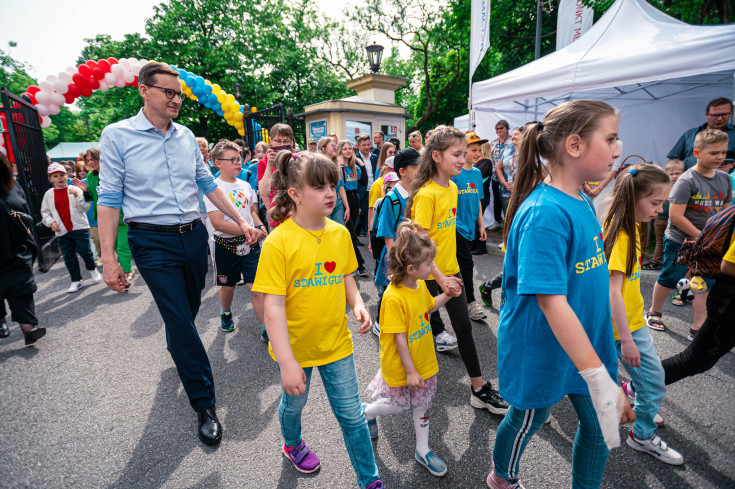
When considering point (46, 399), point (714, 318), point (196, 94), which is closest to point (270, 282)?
point (714, 318)

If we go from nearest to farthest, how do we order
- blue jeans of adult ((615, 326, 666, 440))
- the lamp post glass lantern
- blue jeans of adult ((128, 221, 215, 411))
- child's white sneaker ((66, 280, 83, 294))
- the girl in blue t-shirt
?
the girl in blue t-shirt, blue jeans of adult ((615, 326, 666, 440)), blue jeans of adult ((128, 221, 215, 411)), child's white sneaker ((66, 280, 83, 294)), the lamp post glass lantern

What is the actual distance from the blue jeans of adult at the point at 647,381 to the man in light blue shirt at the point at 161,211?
2641mm

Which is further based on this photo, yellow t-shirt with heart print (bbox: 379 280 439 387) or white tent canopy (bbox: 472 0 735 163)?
white tent canopy (bbox: 472 0 735 163)

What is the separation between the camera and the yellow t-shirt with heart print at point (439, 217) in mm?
2871

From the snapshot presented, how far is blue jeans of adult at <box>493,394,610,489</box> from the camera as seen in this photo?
5.25ft

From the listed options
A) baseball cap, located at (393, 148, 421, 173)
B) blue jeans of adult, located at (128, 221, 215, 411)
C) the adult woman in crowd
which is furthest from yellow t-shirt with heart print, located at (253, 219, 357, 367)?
the adult woman in crowd

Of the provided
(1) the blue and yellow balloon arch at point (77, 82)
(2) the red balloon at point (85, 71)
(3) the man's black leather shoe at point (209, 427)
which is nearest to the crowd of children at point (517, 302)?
(3) the man's black leather shoe at point (209, 427)

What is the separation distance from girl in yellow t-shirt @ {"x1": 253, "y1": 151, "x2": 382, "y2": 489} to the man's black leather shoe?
3.02 feet

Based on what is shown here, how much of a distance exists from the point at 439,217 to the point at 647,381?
163 cm

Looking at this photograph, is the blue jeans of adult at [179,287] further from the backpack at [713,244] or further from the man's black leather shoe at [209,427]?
the backpack at [713,244]

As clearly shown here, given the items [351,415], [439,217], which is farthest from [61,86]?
[351,415]

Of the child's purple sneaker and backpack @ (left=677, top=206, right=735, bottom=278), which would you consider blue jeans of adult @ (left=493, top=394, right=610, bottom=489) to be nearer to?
the child's purple sneaker

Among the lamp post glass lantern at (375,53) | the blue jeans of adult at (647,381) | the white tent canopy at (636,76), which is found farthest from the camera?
the lamp post glass lantern at (375,53)

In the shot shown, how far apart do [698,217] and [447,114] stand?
22356 millimetres
